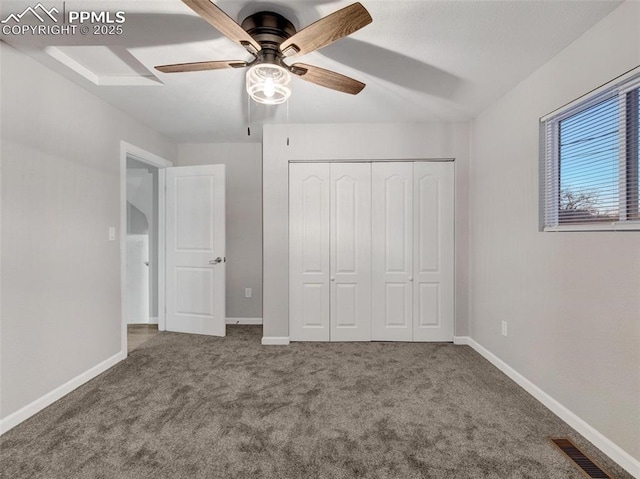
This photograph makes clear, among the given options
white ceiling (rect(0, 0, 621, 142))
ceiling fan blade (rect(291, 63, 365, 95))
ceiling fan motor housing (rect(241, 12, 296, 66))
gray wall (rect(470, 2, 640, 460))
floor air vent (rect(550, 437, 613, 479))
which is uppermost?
white ceiling (rect(0, 0, 621, 142))

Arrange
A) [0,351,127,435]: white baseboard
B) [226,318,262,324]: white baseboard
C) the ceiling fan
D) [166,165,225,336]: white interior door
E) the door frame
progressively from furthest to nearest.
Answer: [226,318,262,324]: white baseboard
[166,165,225,336]: white interior door
the door frame
[0,351,127,435]: white baseboard
the ceiling fan

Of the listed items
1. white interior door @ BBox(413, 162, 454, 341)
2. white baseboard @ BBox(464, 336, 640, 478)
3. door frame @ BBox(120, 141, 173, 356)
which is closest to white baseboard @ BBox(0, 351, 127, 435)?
door frame @ BBox(120, 141, 173, 356)

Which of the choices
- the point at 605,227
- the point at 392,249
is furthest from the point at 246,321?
the point at 605,227

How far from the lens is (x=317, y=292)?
3625 mm

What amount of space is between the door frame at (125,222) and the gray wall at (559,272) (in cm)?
353

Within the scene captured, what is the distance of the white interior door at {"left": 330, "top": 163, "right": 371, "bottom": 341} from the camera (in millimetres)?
3584

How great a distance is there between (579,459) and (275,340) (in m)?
2.62

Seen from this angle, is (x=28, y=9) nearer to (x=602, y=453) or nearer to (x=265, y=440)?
(x=265, y=440)

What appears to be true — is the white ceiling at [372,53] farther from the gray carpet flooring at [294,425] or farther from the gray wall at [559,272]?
the gray carpet flooring at [294,425]

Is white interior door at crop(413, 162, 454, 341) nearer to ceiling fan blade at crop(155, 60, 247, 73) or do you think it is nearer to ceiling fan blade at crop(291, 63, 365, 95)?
ceiling fan blade at crop(291, 63, 365, 95)

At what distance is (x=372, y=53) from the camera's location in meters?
2.14

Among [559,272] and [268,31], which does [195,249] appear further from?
[559,272]

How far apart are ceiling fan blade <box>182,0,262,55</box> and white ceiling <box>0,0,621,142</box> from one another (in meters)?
0.24

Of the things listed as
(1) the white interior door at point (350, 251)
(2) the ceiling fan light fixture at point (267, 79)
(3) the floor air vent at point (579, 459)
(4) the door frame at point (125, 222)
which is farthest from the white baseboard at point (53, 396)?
(3) the floor air vent at point (579, 459)
